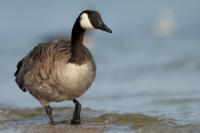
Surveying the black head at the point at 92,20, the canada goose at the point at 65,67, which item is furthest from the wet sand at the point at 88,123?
the black head at the point at 92,20

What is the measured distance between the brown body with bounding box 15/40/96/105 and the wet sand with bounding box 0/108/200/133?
18.8 inches

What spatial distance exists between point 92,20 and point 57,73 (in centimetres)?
88

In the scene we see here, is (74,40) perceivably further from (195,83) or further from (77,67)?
(195,83)

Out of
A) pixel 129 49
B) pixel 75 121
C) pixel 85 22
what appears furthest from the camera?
pixel 129 49

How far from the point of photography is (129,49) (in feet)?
72.1

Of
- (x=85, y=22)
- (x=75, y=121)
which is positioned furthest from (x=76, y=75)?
(x=75, y=121)

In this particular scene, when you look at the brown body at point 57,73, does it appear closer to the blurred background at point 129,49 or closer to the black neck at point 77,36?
the black neck at point 77,36

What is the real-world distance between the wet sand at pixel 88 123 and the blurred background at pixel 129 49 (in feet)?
1.67

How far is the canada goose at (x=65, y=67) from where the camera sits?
10.6m

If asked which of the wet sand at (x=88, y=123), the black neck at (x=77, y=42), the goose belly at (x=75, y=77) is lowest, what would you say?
the wet sand at (x=88, y=123)

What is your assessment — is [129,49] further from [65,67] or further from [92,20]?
[92,20]

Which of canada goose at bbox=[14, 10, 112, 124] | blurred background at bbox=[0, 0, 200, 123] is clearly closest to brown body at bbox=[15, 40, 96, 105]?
canada goose at bbox=[14, 10, 112, 124]

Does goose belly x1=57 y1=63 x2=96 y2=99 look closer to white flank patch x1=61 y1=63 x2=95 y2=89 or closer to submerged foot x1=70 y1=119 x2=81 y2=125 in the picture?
white flank patch x1=61 y1=63 x2=95 y2=89

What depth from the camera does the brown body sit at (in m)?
10.7
